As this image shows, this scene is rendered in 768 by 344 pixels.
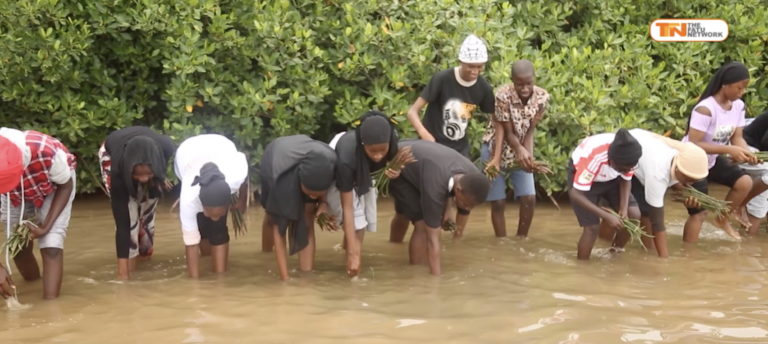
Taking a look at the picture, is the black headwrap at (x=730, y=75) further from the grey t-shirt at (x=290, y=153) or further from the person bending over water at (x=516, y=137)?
the grey t-shirt at (x=290, y=153)

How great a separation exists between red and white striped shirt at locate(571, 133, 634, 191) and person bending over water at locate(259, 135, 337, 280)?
74.0 inches

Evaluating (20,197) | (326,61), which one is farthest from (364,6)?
(20,197)

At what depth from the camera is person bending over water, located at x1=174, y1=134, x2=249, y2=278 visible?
561cm

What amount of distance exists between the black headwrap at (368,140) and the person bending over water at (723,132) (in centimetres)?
277

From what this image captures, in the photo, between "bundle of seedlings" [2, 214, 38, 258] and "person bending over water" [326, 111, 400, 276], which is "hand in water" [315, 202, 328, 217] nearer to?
"person bending over water" [326, 111, 400, 276]

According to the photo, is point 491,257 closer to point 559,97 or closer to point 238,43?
point 559,97

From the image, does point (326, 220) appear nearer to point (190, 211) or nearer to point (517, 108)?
point (190, 211)

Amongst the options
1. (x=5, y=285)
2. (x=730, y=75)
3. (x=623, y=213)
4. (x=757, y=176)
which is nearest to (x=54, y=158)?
(x=5, y=285)

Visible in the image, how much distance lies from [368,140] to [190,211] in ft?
4.42

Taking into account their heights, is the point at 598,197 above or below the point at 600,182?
below

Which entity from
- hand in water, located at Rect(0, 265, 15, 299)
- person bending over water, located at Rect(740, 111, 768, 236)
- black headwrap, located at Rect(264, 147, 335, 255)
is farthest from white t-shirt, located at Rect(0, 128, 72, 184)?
person bending over water, located at Rect(740, 111, 768, 236)

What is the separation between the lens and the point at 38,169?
5.32 m

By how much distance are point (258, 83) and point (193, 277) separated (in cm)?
292

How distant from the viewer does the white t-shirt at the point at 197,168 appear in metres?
5.82
